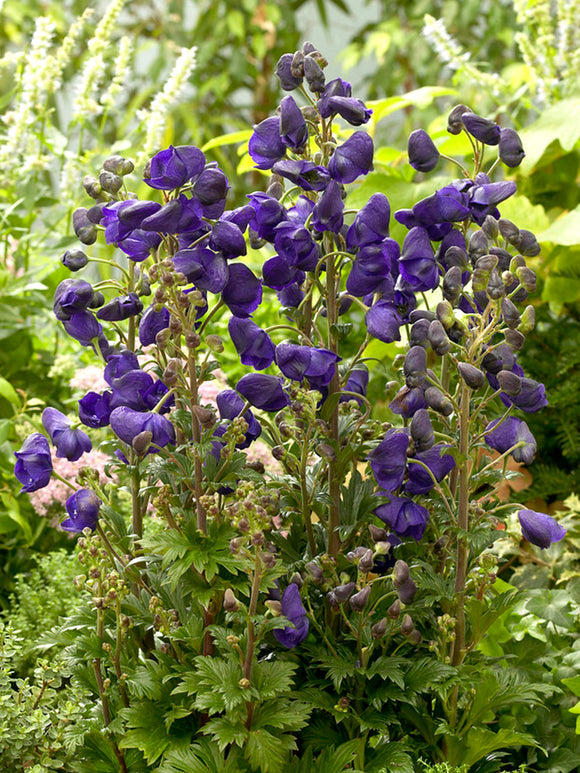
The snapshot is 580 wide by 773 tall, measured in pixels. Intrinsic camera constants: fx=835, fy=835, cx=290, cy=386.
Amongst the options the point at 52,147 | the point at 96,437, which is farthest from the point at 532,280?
the point at 52,147

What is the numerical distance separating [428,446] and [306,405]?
0.11 m

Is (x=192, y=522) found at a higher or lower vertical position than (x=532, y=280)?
lower

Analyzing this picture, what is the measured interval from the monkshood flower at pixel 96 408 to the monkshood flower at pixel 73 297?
82 millimetres

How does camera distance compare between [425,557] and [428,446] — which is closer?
[428,446]

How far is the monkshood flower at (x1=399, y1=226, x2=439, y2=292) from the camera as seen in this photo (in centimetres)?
76

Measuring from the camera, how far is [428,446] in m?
0.74

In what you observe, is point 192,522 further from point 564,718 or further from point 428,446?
point 564,718

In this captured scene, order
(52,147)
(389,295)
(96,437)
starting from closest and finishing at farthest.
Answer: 1. (389,295)
2. (96,437)
3. (52,147)

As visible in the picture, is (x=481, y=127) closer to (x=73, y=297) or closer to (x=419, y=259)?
(x=419, y=259)

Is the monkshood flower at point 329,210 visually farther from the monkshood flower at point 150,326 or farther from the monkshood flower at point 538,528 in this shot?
the monkshood flower at point 538,528

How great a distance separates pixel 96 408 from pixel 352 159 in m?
0.34

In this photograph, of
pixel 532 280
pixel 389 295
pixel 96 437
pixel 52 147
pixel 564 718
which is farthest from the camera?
pixel 52 147

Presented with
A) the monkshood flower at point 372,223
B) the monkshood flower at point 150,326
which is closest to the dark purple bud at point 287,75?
the monkshood flower at point 372,223

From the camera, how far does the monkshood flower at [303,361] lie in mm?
728
